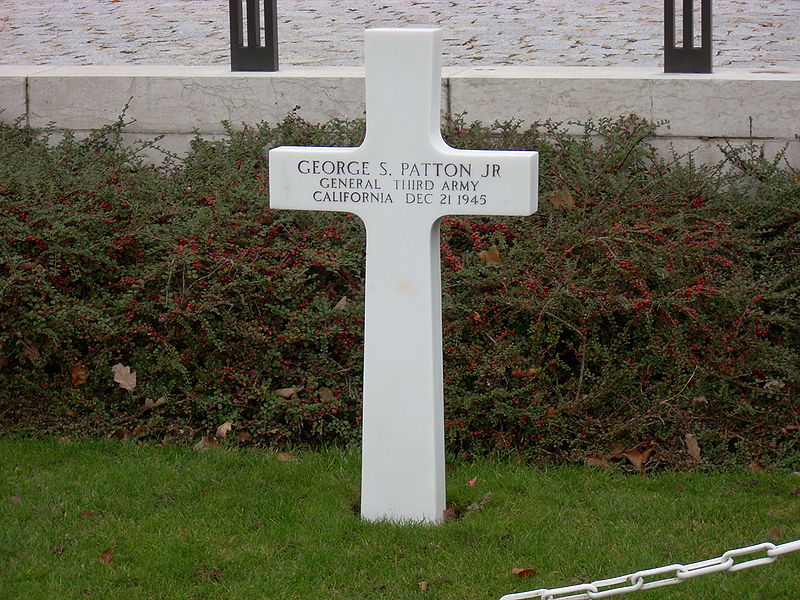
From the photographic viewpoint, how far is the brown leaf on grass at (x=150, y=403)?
504cm

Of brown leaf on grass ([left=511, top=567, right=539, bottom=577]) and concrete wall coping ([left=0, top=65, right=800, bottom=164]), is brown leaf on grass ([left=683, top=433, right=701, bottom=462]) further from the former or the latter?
concrete wall coping ([left=0, top=65, right=800, bottom=164])

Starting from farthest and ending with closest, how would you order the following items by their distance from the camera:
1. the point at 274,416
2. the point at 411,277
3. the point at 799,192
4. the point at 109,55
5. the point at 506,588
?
the point at 109,55 < the point at 799,192 < the point at 274,416 < the point at 411,277 < the point at 506,588

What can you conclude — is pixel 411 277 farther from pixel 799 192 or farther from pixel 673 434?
pixel 799 192

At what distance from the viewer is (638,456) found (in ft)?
15.1

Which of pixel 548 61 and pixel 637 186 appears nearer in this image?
pixel 637 186

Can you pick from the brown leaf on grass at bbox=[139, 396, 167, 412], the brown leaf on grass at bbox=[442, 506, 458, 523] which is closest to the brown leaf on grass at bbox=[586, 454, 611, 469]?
Result: the brown leaf on grass at bbox=[442, 506, 458, 523]

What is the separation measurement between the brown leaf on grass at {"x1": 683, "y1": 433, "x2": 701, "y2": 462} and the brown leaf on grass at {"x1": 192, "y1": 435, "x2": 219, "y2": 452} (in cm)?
207

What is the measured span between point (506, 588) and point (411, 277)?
1.11m

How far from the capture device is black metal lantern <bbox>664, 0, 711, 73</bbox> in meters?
6.39

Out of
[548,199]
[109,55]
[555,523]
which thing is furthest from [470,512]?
[109,55]

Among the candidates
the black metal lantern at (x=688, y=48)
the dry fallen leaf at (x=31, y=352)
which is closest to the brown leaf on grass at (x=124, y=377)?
the dry fallen leaf at (x=31, y=352)

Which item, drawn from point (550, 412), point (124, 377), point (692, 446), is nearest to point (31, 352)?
point (124, 377)

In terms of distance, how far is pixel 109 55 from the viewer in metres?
9.29

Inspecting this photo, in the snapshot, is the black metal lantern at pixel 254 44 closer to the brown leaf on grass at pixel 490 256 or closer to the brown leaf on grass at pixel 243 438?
the brown leaf on grass at pixel 490 256
